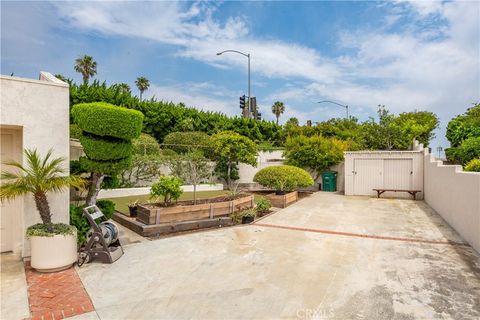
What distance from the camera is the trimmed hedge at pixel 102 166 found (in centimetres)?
595

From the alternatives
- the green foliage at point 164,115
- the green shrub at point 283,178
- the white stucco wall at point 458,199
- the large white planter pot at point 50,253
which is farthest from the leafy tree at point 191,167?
the white stucco wall at point 458,199

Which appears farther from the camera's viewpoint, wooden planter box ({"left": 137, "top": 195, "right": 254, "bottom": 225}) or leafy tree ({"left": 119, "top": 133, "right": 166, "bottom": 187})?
leafy tree ({"left": 119, "top": 133, "right": 166, "bottom": 187})

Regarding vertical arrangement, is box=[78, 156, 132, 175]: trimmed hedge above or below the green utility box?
above

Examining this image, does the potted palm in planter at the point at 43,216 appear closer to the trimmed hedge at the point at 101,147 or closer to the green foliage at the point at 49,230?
the green foliage at the point at 49,230

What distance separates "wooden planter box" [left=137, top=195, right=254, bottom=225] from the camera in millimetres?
7316

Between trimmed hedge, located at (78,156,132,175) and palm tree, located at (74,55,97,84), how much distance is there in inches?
1329

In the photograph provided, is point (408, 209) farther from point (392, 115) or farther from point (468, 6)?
point (392, 115)

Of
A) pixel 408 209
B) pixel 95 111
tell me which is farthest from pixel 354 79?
pixel 95 111

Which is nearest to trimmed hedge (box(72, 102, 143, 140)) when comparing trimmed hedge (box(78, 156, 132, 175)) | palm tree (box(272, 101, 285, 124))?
trimmed hedge (box(78, 156, 132, 175))

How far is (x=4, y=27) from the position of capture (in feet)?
19.7

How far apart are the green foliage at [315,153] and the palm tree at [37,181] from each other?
1351 centimetres

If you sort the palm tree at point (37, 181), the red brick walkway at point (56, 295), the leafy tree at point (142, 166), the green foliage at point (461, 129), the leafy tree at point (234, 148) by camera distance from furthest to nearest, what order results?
the leafy tree at point (234, 148) → the green foliage at point (461, 129) → the leafy tree at point (142, 166) → the palm tree at point (37, 181) → the red brick walkway at point (56, 295)

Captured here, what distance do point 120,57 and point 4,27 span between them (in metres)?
7.38

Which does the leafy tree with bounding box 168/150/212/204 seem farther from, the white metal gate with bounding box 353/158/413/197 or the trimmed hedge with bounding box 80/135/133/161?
the white metal gate with bounding box 353/158/413/197
